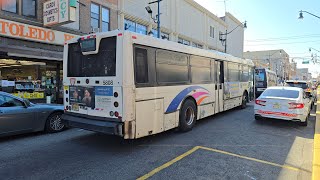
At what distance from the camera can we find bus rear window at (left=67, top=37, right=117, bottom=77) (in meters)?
6.11

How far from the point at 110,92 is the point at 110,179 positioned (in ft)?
7.41

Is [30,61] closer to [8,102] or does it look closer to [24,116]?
[8,102]

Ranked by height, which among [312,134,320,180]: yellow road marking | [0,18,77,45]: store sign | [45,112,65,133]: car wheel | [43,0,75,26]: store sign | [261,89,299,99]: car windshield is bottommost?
[312,134,320,180]: yellow road marking

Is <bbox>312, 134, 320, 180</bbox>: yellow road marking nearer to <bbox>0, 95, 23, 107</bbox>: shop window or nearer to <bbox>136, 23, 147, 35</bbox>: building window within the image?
<bbox>0, 95, 23, 107</bbox>: shop window

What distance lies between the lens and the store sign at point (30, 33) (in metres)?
11.2

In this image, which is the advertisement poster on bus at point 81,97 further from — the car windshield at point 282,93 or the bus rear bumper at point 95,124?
the car windshield at point 282,93

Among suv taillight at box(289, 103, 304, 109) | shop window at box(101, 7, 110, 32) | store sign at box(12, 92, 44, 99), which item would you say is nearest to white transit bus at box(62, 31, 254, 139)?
suv taillight at box(289, 103, 304, 109)

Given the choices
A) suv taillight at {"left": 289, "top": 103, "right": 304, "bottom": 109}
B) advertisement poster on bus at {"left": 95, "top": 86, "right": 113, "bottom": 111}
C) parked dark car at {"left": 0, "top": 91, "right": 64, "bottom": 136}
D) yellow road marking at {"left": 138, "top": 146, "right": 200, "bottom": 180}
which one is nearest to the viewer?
yellow road marking at {"left": 138, "top": 146, "right": 200, "bottom": 180}

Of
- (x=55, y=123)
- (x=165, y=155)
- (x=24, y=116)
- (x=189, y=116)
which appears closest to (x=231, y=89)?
(x=189, y=116)

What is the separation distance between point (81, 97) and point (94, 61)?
106 cm

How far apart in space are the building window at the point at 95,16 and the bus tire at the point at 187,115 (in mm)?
10033

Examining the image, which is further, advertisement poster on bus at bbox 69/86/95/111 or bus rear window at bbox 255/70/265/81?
bus rear window at bbox 255/70/265/81

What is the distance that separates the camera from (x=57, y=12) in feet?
40.9

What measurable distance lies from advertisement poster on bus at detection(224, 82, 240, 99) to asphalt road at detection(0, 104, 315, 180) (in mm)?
3060
